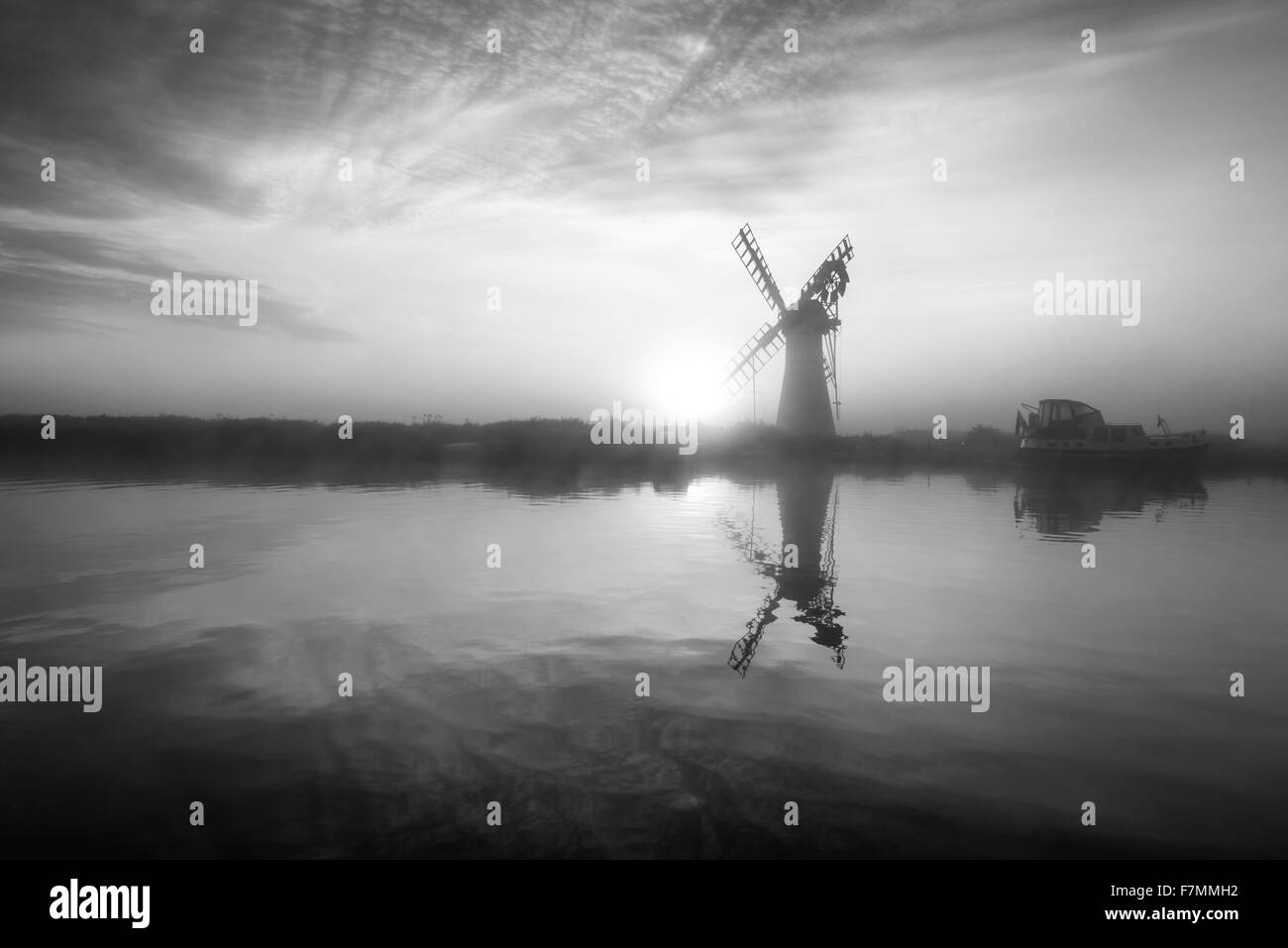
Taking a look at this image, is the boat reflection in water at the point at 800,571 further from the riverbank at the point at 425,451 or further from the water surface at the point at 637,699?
the riverbank at the point at 425,451

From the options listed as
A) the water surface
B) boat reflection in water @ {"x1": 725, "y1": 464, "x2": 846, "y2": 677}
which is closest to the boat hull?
boat reflection in water @ {"x1": 725, "y1": 464, "x2": 846, "y2": 677}

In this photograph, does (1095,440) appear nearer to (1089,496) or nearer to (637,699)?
(1089,496)

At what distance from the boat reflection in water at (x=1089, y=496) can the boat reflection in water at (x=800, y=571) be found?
673cm

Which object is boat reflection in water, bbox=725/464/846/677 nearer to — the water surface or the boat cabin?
the water surface

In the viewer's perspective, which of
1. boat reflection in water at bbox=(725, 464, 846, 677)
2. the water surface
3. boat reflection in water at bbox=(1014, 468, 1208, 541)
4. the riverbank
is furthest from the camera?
the riverbank

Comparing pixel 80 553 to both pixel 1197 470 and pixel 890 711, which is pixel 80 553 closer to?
pixel 890 711

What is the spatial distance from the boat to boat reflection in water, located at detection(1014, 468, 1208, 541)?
1408 mm

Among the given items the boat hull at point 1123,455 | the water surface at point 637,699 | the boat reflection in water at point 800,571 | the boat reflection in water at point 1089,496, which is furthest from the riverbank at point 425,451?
the water surface at point 637,699

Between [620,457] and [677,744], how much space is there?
4680 cm

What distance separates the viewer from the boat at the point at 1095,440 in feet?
176

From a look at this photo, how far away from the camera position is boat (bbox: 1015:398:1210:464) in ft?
176
